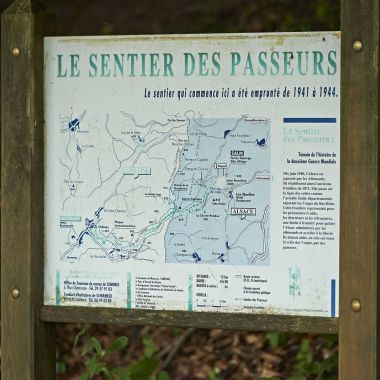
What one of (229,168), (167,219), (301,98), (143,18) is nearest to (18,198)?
(167,219)

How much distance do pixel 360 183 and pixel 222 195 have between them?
0.48 m

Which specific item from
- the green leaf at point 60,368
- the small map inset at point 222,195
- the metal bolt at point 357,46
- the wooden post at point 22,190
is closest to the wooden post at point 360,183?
the metal bolt at point 357,46

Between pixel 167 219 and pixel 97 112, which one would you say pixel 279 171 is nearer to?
pixel 167 219

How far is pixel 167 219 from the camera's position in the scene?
317cm

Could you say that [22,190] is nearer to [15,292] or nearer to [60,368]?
[15,292]

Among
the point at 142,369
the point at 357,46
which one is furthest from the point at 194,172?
the point at 142,369

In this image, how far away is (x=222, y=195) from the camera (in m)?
3.13

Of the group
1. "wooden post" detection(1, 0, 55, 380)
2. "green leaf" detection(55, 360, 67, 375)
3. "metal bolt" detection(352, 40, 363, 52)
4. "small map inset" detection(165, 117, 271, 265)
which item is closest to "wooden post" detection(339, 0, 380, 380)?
"metal bolt" detection(352, 40, 363, 52)

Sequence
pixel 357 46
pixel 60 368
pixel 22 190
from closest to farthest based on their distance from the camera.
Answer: pixel 357 46 < pixel 22 190 < pixel 60 368

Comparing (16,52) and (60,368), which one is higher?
(16,52)

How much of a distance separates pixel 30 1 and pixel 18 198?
0.71 m

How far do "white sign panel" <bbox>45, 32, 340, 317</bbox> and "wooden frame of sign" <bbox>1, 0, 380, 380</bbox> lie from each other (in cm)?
5

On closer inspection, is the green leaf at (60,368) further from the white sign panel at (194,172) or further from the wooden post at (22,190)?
the white sign panel at (194,172)

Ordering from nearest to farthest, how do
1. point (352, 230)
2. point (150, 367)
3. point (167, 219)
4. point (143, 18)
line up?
point (352, 230) < point (167, 219) < point (150, 367) < point (143, 18)
